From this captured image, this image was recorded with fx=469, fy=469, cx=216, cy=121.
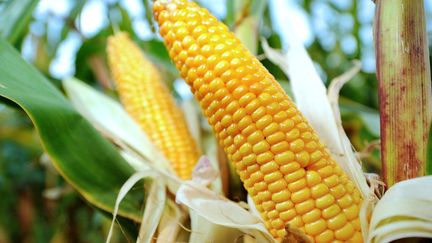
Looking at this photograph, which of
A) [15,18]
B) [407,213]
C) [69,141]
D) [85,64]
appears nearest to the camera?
[407,213]

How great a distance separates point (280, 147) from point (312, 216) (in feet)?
0.24

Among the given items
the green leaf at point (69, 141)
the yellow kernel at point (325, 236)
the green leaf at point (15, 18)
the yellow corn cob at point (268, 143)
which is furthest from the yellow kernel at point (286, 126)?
the green leaf at point (15, 18)

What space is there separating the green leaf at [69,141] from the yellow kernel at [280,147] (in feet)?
0.78

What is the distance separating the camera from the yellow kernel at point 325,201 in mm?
460

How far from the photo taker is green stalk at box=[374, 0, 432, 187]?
449mm

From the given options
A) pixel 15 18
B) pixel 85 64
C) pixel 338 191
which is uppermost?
pixel 15 18

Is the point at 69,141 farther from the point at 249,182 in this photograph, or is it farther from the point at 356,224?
the point at 356,224

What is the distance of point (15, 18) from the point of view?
2.51 feet

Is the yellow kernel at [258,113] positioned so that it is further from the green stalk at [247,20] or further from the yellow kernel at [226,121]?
the green stalk at [247,20]

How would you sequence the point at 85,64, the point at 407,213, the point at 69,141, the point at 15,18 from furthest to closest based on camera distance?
the point at 85,64
the point at 15,18
the point at 69,141
the point at 407,213

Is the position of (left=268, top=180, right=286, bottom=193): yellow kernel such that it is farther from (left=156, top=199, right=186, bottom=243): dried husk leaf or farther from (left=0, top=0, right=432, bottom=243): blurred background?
(left=0, top=0, right=432, bottom=243): blurred background

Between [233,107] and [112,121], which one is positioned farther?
[112,121]

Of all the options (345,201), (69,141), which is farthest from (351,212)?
(69,141)

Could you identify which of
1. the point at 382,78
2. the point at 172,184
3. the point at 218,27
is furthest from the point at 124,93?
the point at 382,78
